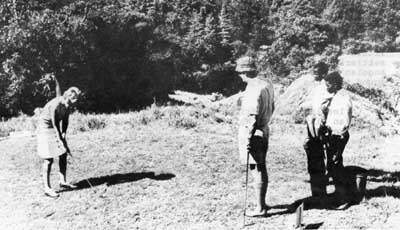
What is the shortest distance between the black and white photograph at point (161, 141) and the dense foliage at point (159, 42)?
9 cm

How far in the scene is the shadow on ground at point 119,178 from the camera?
7.02m

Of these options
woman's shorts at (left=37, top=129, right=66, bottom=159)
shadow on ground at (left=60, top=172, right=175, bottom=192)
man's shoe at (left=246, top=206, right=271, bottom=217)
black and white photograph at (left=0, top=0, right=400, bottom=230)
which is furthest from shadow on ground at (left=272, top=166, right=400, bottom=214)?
woman's shorts at (left=37, top=129, right=66, bottom=159)

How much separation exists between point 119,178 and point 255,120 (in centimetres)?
304

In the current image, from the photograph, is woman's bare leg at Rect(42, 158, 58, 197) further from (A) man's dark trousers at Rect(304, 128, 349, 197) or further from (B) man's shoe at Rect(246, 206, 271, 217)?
(A) man's dark trousers at Rect(304, 128, 349, 197)

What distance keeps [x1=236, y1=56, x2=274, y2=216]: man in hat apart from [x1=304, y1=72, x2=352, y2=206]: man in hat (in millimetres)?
785

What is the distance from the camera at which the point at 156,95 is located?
25250 millimetres

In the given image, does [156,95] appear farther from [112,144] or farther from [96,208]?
[96,208]

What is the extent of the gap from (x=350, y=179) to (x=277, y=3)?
2994 centimetres

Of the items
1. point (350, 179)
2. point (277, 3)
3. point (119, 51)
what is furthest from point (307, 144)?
point (277, 3)

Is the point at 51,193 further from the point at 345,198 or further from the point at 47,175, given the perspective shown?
the point at 345,198

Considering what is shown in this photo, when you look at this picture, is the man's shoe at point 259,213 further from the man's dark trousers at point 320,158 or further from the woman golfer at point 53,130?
the woman golfer at point 53,130

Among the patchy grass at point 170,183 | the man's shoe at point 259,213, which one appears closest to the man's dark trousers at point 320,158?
the patchy grass at point 170,183

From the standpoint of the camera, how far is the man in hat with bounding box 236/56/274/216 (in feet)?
16.5

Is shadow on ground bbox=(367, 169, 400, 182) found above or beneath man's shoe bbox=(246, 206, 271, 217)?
above
